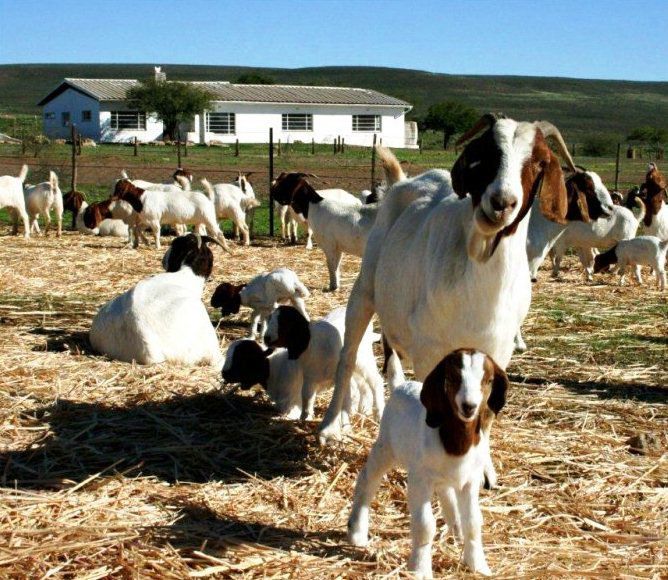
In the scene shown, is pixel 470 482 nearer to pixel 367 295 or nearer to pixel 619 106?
pixel 367 295

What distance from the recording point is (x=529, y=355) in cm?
1069

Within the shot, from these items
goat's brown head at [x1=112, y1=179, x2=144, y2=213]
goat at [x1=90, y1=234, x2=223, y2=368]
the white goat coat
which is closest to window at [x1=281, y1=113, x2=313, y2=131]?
goat's brown head at [x1=112, y1=179, x2=144, y2=213]

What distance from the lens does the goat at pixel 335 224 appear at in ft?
51.3

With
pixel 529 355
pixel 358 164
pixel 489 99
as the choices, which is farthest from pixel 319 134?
pixel 489 99

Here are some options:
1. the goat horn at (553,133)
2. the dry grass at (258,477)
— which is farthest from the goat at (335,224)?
the goat horn at (553,133)

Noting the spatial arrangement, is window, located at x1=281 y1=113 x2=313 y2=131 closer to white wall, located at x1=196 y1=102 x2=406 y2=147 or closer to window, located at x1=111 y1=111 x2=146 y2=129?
white wall, located at x1=196 y1=102 x2=406 y2=147

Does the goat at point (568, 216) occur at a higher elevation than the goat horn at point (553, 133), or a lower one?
lower

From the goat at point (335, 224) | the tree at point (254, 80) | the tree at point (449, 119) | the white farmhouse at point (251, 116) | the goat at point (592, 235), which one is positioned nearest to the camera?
the goat at point (335, 224)

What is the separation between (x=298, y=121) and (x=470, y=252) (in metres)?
81.5

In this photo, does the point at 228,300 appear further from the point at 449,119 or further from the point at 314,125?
the point at 449,119

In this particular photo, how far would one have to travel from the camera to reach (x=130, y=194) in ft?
66.7

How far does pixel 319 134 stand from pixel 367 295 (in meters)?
79.3

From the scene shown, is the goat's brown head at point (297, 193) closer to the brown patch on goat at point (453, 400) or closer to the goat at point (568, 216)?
the goat at point (568, 216)

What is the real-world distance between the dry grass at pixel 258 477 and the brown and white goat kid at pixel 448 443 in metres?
0.24
